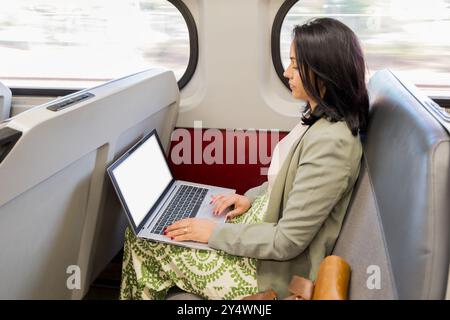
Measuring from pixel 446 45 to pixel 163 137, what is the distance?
4.87 ft

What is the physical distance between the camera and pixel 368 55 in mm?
2252

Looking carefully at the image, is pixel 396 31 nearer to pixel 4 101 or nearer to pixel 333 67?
pixel 333 67

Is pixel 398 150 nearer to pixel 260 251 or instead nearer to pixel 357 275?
pixel 357 275

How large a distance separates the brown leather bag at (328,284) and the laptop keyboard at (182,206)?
1.92 feet

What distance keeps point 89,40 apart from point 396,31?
65.8 inches

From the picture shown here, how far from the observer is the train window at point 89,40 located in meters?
2.34

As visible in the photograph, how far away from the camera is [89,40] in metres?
2.54

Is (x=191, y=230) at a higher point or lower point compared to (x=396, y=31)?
lower

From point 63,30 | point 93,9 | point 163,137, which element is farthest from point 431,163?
point 63,30

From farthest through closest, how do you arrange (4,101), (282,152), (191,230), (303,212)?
(4,101), (282,152), (191,230), (303,212)

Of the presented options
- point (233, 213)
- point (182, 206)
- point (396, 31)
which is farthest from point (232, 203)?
point (396, 31)

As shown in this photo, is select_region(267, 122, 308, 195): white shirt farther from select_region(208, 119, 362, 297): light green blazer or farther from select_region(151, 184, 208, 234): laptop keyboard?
select_region(151, 184, 208, 234): laptop keyboard

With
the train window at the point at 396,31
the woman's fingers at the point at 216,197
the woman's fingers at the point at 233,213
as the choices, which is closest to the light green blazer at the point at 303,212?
the woman's fingers at the point at 233,213

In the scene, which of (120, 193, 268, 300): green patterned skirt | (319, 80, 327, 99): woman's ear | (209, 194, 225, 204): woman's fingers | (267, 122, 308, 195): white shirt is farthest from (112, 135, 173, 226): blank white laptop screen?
(319, 80, 327, 99): woman's ear
